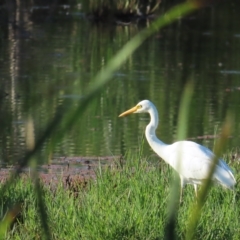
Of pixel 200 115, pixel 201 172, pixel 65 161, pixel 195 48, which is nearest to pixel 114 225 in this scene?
pixel 201 172

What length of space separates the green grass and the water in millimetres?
374

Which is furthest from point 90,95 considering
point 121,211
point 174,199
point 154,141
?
point 154,141

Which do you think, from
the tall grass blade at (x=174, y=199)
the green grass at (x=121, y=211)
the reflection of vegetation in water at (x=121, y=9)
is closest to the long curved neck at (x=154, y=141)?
the green grass at (x=121, y=211)

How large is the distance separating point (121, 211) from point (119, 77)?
23.6ft

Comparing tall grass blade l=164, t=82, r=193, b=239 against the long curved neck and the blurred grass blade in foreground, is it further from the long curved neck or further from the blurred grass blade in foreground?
the long curved neck

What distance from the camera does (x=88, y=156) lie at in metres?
7.02

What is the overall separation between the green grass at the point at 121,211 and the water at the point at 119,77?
0.37 metres

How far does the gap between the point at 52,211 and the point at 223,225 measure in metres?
0.87

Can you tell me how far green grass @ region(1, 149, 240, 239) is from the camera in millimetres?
3861

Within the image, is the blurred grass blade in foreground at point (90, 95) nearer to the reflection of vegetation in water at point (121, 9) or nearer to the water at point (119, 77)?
the water at point (119, 77)

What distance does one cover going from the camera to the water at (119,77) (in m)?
7.58

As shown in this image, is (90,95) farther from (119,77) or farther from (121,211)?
(119,77)

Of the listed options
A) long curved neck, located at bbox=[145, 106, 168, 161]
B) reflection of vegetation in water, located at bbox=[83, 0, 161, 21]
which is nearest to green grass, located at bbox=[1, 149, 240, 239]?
long curved neck, located at bbox=[145, 106, 168, 161]

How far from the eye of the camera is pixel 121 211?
3992 millimetres
